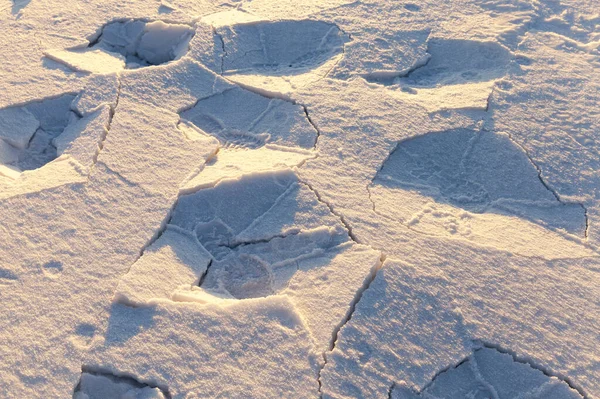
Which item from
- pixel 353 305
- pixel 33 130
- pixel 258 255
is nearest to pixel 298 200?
pixel 258 255

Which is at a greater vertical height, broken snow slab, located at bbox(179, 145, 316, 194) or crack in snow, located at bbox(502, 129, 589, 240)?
crack in snow, located at bbox(502, 129, 589, 240)

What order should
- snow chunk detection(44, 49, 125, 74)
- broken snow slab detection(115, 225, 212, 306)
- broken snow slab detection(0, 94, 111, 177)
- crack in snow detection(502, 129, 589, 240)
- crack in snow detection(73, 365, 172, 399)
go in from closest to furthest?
crack in snow detection(73, 365, 172, 399) → broken snow slab detection(115, 225, 212, 306) → crack in snow detection(502, 129, 589, 240) → broken snow slab detection(0, 94, 111, 177) → snow chunk detection(44, 49, 125, 74)

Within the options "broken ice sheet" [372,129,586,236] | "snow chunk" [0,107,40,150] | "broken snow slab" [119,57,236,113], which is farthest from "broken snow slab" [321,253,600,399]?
"snow chunk" [0,107,40,150]

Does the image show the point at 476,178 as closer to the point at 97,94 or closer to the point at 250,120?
the point at 250,120

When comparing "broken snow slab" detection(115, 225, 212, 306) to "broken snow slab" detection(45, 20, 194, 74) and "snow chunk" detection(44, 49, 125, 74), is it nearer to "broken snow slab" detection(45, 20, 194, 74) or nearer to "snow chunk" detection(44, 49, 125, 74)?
"snow chunk" detection(44, 49, 125, 74)

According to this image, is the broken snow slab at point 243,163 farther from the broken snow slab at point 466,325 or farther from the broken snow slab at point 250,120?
the broken snow slab at point 466,325

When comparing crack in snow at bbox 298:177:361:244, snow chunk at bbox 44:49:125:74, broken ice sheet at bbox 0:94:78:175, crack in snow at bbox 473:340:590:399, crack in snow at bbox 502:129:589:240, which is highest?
crack in snow at bbox 502:129:589:240

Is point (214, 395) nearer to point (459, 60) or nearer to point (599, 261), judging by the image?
point (599, 261)
